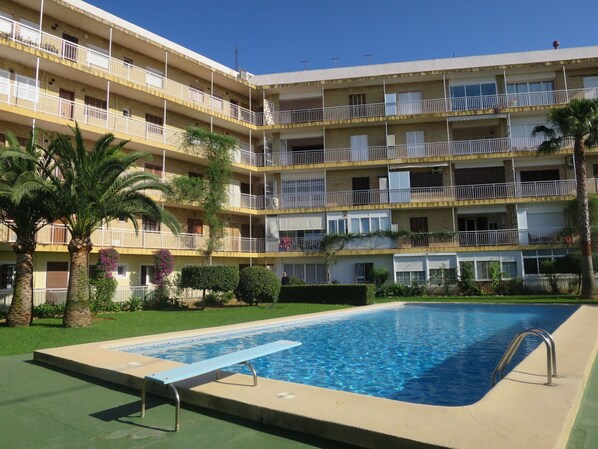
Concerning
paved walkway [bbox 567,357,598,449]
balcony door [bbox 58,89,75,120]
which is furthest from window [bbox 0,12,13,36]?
paved walkway [bbox 567,357,598,449]

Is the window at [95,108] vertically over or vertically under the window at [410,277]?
over

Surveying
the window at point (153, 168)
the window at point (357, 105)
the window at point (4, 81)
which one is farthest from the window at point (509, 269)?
the window at point (4, 81)

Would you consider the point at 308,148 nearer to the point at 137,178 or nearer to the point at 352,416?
the point at 137,178

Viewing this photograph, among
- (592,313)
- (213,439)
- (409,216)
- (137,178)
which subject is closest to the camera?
(213,439)

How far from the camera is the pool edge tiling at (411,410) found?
→ 12.2 ft

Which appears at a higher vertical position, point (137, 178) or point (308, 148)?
point (308, 148)

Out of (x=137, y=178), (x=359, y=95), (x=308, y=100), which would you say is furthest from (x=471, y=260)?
(x=137, y=178)

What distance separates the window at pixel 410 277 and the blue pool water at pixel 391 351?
12.0 metres

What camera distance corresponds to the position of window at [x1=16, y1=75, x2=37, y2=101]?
20047 millimetres

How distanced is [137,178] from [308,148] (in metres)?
22.0

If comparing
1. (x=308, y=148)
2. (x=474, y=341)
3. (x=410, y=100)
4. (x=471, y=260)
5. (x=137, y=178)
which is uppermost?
(x=410, y=100)

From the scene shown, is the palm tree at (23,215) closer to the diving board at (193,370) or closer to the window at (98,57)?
the diving board at (193,370)

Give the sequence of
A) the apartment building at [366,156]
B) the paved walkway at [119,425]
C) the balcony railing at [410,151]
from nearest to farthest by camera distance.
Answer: the paved walkway at [119,425], the apartment building at [366,156], the balcony railing at [410,151]

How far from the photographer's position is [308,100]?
115ft
